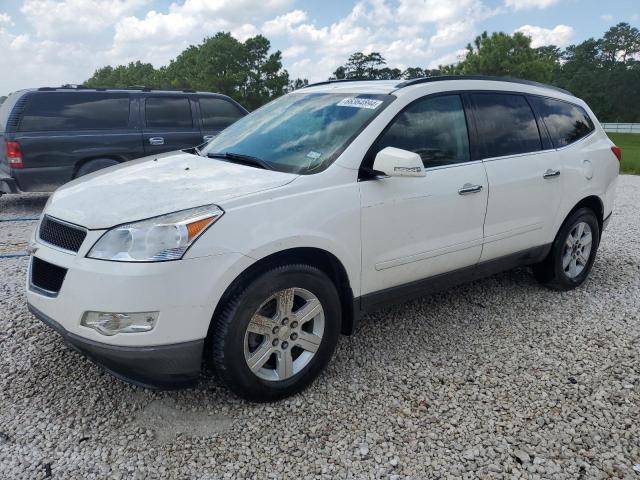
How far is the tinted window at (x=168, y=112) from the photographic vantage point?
27.8 feet

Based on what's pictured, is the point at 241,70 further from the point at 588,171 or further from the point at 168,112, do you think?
the point at 588,171

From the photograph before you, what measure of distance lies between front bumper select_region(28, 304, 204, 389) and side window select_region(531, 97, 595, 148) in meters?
3.39

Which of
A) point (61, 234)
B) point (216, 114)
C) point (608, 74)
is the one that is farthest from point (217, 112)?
point (608, 74)

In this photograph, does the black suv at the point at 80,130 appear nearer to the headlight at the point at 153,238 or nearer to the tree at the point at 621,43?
the headlight at the point at 153,238

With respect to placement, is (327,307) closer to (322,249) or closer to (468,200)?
(322,249)

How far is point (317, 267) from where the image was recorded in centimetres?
300

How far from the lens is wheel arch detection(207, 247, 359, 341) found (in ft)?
8.62

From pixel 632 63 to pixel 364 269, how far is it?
91.3 m

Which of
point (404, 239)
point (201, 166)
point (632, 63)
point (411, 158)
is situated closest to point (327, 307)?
point (404, 239)

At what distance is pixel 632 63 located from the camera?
77.0 meters

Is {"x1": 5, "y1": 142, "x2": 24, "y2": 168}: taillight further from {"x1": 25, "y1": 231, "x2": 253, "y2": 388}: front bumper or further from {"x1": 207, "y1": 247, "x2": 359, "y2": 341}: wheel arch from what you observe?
{"x1": 207, "y1": 247, "x2": 359, "y2": 341}: wheel arch

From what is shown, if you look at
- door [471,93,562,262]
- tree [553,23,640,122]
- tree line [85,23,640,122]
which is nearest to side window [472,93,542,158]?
door [471,93,562,262]

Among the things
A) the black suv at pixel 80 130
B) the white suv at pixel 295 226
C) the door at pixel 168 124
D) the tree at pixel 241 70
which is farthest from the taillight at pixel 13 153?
the tree at pixel 241 70

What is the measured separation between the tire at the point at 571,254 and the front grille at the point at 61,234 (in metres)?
3.73
